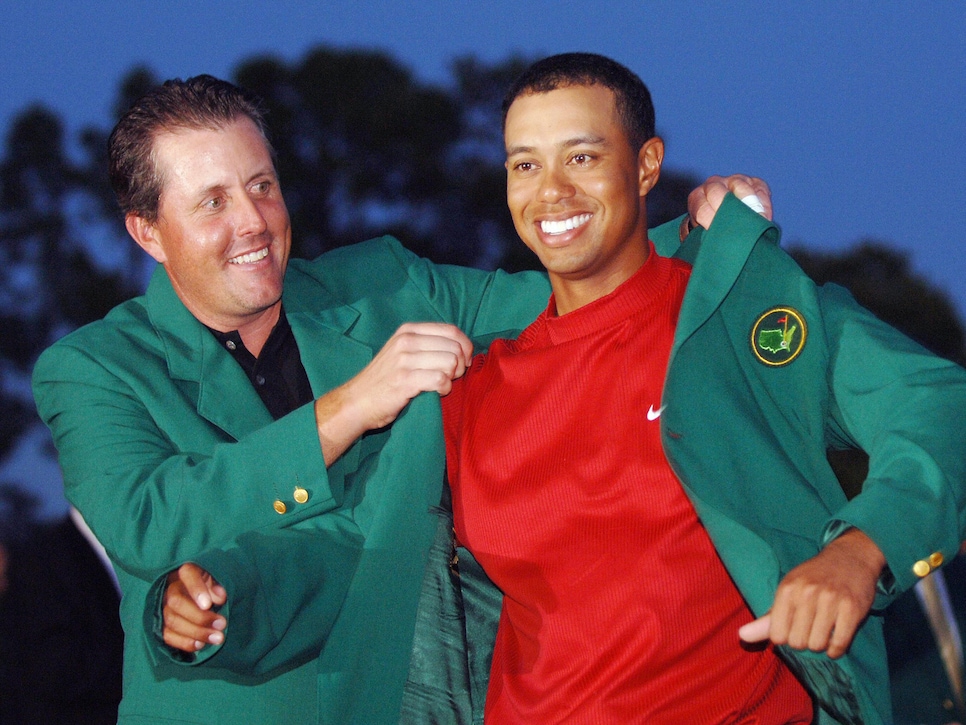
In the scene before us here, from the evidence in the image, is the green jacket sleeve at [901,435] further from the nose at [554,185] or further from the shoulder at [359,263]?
the shoulder at [359,263]

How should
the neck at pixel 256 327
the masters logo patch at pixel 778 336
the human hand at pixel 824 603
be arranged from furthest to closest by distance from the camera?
the neck at pixel 256 327, the masters logo patch at pixel 778 336, the human hand at pixel 824 603

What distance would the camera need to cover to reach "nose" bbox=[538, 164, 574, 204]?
2869mm

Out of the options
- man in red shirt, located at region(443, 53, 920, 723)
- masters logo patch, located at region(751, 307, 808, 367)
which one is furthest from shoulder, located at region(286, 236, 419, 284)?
masters logo patch, located at region(751, 307, 808, 367)

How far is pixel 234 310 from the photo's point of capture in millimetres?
3326

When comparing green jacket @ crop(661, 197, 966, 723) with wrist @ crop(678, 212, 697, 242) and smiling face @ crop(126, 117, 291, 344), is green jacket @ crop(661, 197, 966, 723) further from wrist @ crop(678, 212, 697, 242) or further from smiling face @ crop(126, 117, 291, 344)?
smiling face @ crop(126, 117, 291, 344)

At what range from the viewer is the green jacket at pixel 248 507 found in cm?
288

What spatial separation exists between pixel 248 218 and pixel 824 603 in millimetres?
1793

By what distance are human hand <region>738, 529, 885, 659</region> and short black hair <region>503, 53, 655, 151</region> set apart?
1.18m

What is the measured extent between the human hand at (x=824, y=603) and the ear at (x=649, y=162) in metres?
1.15

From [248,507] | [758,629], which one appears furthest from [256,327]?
[758,629]

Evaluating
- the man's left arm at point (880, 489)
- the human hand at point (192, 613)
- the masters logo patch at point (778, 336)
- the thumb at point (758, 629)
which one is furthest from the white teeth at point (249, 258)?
the thumb at point (758, 629)

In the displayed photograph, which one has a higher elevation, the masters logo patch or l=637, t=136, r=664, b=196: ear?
l=637, t=136, r=664, b=196: ear

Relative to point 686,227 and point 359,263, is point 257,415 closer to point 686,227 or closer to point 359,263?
point 359,263

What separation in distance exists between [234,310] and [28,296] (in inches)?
754
